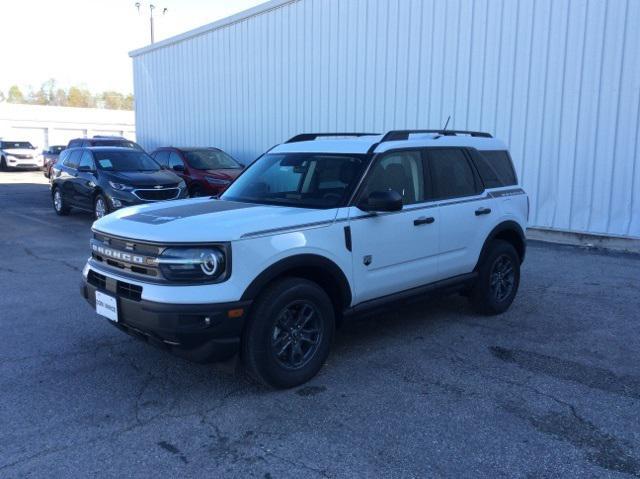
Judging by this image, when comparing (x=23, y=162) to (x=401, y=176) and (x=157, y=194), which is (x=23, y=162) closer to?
(x=157, y=194)

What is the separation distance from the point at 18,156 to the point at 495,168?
30.7 metres

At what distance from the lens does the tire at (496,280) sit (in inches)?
231

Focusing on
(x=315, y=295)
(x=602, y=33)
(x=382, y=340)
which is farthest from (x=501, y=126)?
(x=315, y=295)

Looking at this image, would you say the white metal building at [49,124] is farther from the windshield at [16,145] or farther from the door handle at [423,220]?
the door handle at [423,220]

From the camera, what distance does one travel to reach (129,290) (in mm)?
3986

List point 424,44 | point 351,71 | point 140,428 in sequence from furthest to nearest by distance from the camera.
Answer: point 351,71 → point 424,44 → point 140,428

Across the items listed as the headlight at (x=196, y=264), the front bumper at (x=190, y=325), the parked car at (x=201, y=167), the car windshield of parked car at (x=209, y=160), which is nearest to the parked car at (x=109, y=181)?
the parked car at (x=201, y=167)

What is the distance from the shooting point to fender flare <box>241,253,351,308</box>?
3.88 m

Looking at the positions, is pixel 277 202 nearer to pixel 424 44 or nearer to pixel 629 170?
pixel 629 170

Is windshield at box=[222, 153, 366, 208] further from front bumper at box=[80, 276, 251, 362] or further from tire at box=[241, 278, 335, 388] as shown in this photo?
front bumper at box=[80, 276, 251, 362]

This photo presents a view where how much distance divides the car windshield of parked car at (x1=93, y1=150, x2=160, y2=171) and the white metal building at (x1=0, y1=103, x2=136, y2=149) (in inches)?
1239

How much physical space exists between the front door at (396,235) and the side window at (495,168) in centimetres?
97

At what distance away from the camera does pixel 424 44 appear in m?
12.0

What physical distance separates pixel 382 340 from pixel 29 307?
3811 millimetres
